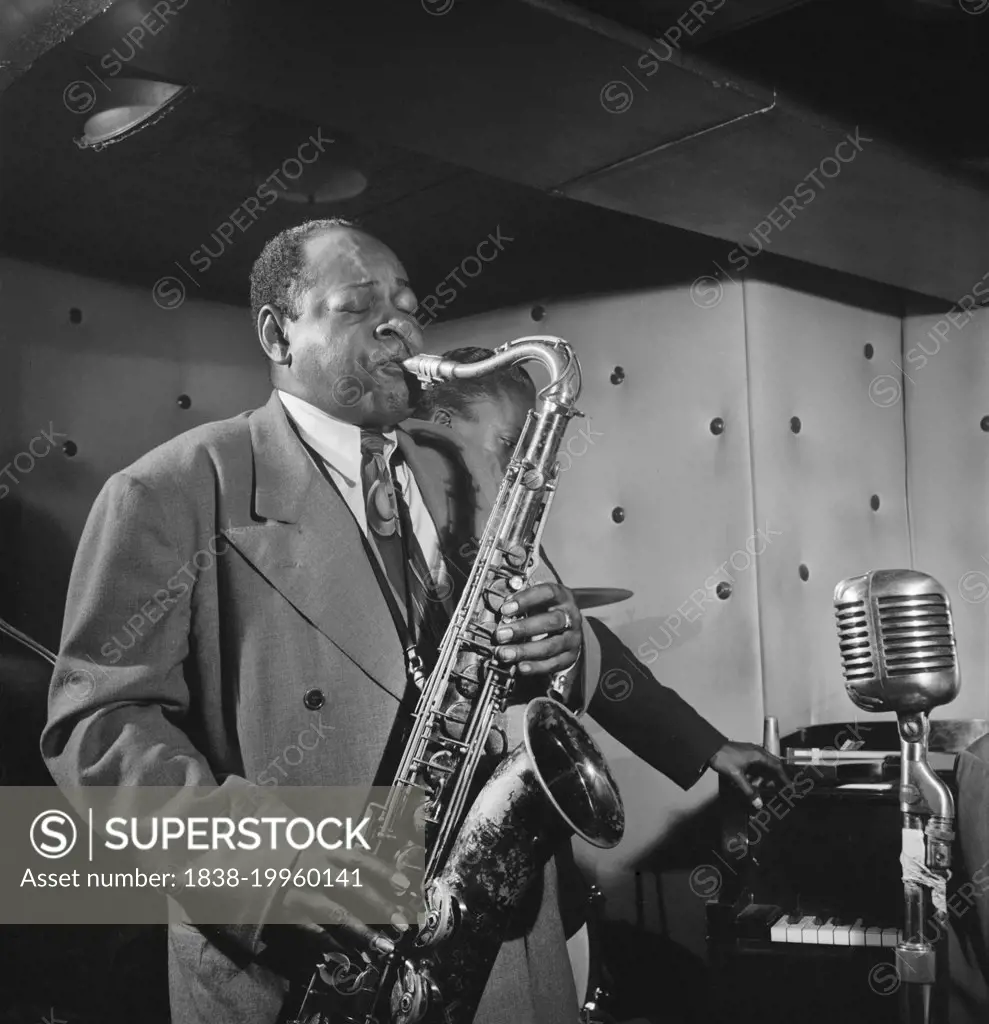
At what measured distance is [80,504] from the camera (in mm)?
→ 2152

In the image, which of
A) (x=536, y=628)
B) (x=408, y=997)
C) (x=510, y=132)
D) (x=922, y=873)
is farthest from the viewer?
(x=510, y=132)

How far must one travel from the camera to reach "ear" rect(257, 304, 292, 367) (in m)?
2.24

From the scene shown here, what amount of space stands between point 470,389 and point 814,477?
1.24m

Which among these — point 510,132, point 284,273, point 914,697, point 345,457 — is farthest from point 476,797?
point 510,132

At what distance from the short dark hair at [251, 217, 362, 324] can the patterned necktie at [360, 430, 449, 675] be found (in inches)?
12.0

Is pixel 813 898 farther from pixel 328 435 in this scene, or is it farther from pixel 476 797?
pixel 328 435

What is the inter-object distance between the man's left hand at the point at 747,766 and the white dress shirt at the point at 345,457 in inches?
31.4

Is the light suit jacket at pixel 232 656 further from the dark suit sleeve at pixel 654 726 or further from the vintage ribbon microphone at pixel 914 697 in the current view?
the vintage ribbon microphone at pixel 914 697

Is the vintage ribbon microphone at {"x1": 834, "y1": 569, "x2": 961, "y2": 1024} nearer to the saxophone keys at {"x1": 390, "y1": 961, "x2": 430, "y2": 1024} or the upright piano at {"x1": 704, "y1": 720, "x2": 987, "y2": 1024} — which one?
the upright piano at {"x1": 704, "y1": 720, "x2": 987, "y2": 1024}

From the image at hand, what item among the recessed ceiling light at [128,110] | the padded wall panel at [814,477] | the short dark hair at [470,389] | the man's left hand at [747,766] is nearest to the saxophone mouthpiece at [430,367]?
the short dark hair at [470,389]

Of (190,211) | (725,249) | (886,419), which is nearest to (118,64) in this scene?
(190,211)

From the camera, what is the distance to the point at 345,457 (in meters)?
2.22

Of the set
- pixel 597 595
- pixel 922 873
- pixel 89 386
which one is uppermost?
pixel 89 386

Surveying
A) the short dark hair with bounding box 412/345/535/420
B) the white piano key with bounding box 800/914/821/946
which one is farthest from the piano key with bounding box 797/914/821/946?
the short dark hair with bounding box 412/345/535/420
